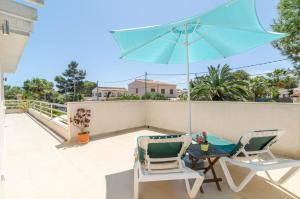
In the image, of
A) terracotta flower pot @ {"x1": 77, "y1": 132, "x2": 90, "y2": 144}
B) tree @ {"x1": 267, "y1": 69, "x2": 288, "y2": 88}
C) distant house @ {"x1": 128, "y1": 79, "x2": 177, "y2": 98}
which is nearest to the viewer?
terracotta flower pot @ {"x1": 77, "y1": 132, "x2": 90, "y2": 144}

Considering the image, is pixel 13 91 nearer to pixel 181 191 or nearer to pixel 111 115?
pixel 111 115

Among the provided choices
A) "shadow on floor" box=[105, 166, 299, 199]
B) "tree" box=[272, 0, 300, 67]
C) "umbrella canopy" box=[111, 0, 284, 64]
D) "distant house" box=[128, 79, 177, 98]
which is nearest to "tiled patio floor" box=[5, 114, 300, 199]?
"shadow on floor" box=[105, 166, 299, 199]

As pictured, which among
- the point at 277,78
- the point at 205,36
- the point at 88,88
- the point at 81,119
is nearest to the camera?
the point at 205,36

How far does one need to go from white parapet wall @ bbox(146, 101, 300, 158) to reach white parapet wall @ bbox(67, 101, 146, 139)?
622 mm

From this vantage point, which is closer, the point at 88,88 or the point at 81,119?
the point at 81,119

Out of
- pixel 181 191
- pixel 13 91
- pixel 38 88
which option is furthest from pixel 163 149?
pixel 13 91

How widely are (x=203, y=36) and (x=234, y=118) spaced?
2.32m

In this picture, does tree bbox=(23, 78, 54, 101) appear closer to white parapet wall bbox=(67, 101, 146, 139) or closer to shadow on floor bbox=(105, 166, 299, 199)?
white parapet wall bbox=(67, 101, 146, 139)

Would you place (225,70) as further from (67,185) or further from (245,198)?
(67,185)

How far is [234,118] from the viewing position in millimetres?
4652

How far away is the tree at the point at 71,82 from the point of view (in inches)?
1409

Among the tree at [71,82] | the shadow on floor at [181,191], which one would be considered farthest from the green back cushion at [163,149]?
the tree at [71,82]

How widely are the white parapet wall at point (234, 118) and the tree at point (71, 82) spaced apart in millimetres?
33003

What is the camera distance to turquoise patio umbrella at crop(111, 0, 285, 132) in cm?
267
